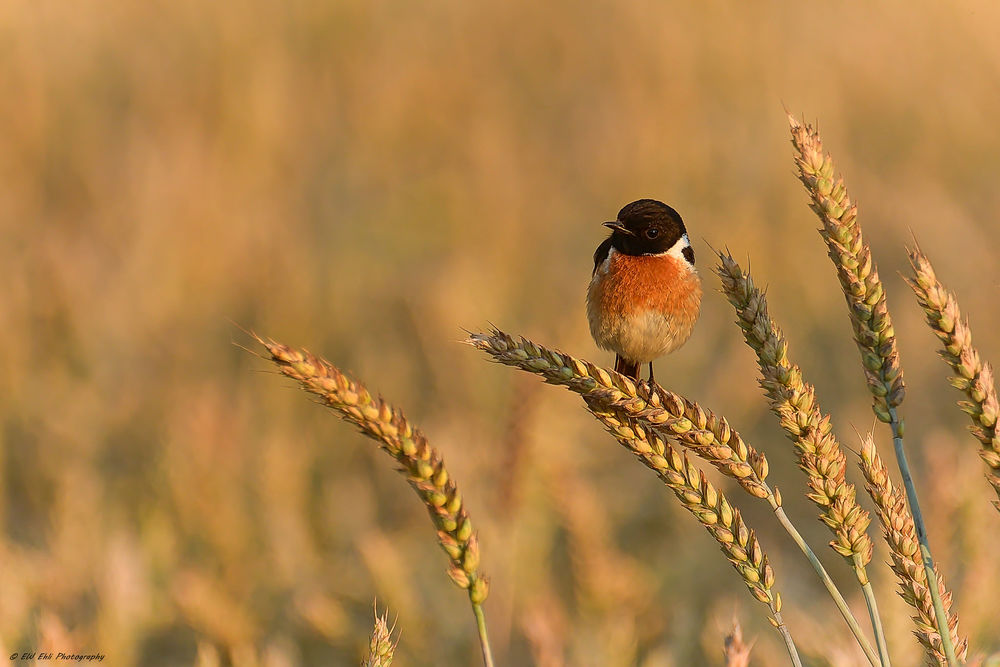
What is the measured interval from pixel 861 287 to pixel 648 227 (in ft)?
3.65

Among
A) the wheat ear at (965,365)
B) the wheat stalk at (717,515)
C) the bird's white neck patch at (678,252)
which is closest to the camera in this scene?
the wheat ear at (965,365)

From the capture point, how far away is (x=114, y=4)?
24.1ft

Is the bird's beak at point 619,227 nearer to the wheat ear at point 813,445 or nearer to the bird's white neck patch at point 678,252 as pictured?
the bird's white neck patch at point 678,252

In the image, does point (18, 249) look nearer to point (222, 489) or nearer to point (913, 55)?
point (222, 489)

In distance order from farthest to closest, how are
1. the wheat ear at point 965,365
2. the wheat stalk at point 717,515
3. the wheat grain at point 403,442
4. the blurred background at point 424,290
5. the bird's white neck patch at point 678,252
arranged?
1. the blurred background at point 424,290
2. the bird's white neck patch at point 678,252
3. the wheat stalk at point 717,515
4. the wheat ear at point 965,365
5. the wheat grain at point 403,442

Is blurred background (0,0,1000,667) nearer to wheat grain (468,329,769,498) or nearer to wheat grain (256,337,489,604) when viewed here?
wheat grain (256,337,489,604)

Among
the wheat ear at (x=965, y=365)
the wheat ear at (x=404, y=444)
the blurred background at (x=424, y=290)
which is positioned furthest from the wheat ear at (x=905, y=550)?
the blurred background at (x=424, y=290)

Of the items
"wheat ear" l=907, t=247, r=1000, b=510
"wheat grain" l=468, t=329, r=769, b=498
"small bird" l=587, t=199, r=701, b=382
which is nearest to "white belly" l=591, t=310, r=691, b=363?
"small bird" l=587, t=199, r=701, b=382

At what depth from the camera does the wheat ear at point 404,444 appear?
4.55 feet

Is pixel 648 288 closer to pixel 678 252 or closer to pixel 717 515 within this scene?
pixel 678 252

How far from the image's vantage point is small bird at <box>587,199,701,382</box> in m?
2.63

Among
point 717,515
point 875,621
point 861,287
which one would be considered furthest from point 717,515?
point 861,287

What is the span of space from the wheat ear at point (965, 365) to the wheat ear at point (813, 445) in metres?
0.20

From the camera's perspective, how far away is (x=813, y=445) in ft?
5.21
